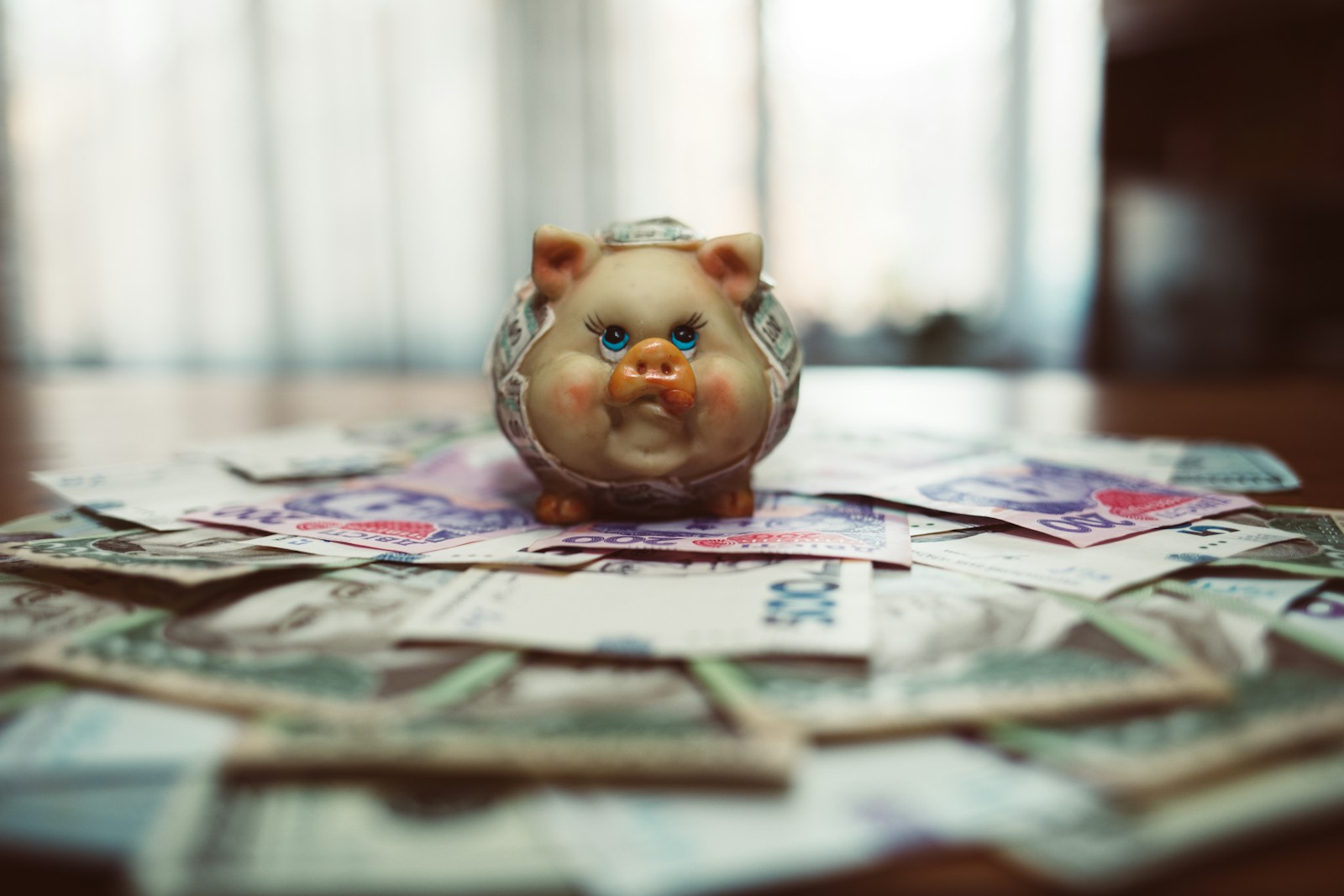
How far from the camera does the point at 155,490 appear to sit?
80 cm

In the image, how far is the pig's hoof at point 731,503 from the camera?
0.68m

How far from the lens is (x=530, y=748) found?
0.33 metres

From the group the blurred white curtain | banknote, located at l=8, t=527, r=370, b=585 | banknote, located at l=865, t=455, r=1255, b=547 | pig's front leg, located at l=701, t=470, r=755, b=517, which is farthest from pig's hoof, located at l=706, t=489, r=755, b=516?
the blurred white curtain

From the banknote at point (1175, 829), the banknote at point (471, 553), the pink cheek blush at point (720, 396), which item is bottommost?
the banknote at point (1175, 829)

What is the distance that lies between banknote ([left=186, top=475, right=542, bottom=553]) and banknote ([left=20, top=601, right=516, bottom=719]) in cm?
15

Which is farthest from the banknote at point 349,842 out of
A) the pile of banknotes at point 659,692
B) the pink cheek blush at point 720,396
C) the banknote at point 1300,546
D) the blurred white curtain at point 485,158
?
the blurred white curtain at point 485,158

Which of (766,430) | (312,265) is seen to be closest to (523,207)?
(312,265)

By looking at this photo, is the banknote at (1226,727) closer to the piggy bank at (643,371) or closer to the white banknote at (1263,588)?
the white banknote at (1263,588)

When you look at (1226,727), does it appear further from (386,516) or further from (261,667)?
(386,516)

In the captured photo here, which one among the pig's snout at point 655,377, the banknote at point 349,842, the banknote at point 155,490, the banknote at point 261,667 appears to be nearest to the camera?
the banknote at point 349,842

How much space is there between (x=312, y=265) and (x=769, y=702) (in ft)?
8.63

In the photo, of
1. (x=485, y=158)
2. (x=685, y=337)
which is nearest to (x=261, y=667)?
(x=685, y=337)

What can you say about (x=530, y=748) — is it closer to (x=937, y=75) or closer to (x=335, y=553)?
(x=335, y=553)

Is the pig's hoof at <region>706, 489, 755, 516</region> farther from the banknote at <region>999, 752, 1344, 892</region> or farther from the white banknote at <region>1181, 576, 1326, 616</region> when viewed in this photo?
the banknote at <region>999, 752, 1344, 892</region>
